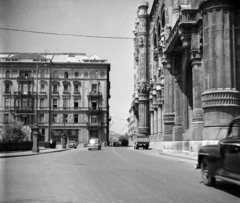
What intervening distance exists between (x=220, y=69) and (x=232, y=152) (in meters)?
14.1

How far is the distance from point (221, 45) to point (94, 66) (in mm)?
70668

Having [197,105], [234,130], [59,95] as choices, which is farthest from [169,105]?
[59,95]

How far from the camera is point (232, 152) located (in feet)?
27.1

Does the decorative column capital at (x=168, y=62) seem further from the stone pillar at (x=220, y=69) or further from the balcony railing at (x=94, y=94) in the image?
the balcony railing at (x=94, y=94)

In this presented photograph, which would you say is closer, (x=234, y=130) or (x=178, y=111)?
(x=234, y=130)

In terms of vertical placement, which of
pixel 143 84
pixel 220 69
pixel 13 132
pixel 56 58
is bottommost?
pixel 13 132

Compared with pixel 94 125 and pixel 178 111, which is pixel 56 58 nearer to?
pixel 94 125

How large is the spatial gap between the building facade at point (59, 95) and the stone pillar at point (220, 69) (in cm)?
6772

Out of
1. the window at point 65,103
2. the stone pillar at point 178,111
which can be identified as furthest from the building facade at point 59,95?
the stone pillar at point 178,111

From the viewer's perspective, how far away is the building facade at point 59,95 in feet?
290

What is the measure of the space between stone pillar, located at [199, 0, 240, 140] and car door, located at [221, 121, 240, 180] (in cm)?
1246

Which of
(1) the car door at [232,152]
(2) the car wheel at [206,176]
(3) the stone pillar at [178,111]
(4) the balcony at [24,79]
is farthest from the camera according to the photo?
(4) the balcony at [24,79]

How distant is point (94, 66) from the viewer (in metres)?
90.9

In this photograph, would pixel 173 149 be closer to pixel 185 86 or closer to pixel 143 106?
pixel 185 86
